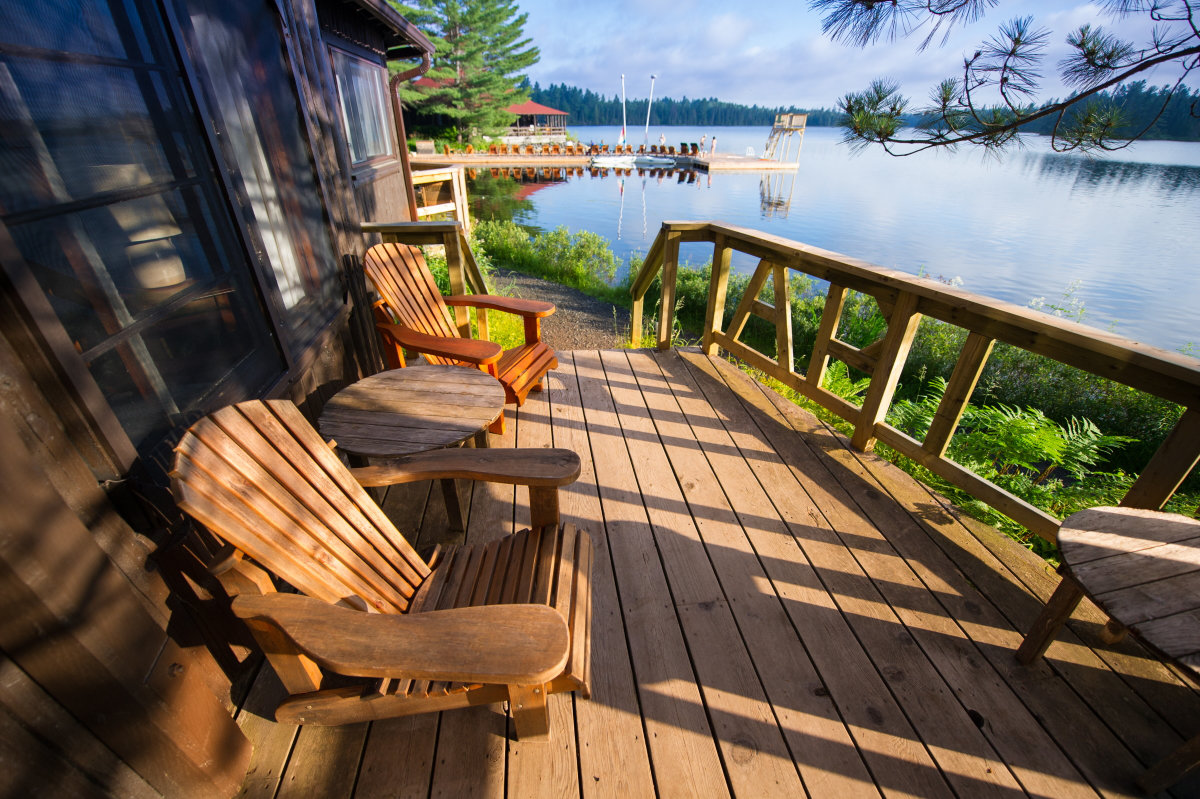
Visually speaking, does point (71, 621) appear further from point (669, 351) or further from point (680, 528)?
point (669, 351)

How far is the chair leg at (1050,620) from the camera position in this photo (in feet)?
4.42

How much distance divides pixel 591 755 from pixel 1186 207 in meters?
34.4

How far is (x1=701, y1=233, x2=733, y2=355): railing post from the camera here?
3.17m

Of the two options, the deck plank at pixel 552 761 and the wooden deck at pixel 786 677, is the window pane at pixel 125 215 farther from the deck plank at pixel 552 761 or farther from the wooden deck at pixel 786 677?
the deck plank at pixel 552 761

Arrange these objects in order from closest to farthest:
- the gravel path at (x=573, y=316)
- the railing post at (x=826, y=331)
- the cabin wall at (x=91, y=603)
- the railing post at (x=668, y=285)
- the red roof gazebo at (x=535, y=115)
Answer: the cabin wall at (x=91, y=603)
the railing post at (x=826, y=331)
the railing post at (x=668, y=285)
the gravel path at (x=573, y=316)
the red roof gazebo at (x=535, y=115)

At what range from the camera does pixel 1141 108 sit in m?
2.56

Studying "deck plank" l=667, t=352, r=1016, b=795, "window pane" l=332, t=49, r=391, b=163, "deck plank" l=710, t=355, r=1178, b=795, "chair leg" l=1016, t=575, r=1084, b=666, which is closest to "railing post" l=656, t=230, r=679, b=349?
"deck plank" l=667, t=352, r=1016, b=795

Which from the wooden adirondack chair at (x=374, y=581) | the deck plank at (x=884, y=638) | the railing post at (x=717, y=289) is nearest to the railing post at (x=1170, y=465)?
the deck plank at (x=884, y=638)

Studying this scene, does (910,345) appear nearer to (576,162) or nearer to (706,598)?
(706,598)

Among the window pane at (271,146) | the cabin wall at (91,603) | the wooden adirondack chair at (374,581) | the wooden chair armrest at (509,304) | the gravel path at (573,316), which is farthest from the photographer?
the gravel path at (573,316)

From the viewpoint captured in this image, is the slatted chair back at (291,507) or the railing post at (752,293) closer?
the slatted chair back at (291,507)

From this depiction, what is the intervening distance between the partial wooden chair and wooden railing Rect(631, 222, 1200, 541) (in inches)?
45.1

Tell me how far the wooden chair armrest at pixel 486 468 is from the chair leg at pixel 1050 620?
142 cm

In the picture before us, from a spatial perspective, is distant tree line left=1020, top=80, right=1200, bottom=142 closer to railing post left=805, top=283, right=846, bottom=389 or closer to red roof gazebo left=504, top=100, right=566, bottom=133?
railing post left=805, top=283, right=846, bottom=389
